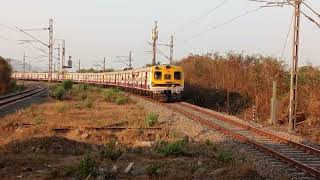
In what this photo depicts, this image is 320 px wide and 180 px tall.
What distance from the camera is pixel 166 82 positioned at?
38.7 m

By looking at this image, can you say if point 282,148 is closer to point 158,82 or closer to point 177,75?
point 158,82

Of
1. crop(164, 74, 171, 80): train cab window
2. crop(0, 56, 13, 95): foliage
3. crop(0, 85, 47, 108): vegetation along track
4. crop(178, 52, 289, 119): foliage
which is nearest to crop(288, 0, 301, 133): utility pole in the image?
crop(178, 52, 289, 119): foliage

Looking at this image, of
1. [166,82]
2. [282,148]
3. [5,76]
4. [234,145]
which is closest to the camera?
[282,148]

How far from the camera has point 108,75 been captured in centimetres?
6931

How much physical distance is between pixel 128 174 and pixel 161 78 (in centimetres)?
2750

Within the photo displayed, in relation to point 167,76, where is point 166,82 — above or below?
below

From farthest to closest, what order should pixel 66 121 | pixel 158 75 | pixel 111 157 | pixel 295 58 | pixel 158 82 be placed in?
1. pixel 158 75
2. pixel 158 82
3. pixel 66 121
4. pixel 295 58
5. pixel 111 157

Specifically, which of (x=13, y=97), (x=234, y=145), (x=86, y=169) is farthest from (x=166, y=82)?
(x=86, y=169)

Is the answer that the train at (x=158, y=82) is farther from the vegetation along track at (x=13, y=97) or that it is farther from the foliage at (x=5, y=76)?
the foliage at (x=5, y=76)

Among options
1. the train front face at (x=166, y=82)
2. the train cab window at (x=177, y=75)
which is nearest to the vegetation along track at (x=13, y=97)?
the train front face at (x=166, y=82)

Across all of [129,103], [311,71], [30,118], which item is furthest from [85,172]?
[129,103]

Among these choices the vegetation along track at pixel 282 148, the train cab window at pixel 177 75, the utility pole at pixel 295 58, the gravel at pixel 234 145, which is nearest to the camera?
the gravel at pixel 234 145

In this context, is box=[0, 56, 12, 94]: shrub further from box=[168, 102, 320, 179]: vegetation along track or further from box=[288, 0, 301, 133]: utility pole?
box=[288, 0, 301, 133]: utility pole

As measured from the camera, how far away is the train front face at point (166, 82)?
127 ft
